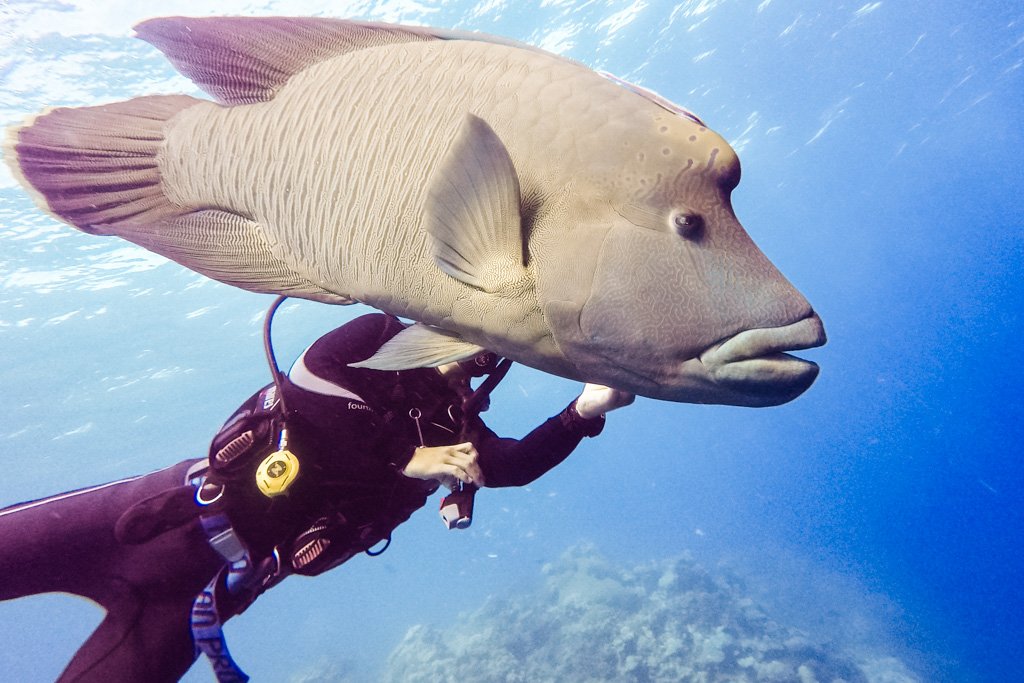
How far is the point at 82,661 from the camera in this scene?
9.23 feet

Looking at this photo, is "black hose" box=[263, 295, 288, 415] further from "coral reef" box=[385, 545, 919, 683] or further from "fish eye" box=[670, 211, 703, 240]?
"coral reef" box=[385, 545, 919, 683]

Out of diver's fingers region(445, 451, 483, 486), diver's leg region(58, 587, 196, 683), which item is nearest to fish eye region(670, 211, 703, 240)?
diver's fingers region(445, 451, 483, 486)

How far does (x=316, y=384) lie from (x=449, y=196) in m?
2.05

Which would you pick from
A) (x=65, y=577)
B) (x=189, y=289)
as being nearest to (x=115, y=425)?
(x=189, y=289)

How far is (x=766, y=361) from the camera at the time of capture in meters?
1.22

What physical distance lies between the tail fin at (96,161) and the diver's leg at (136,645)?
236 centimetres

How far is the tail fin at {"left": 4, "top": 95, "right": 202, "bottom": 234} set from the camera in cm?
198

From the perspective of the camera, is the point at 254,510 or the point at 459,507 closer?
the point at 459,507

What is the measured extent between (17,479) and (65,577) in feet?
137

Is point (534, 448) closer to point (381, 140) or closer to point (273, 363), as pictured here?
point (273, 363)

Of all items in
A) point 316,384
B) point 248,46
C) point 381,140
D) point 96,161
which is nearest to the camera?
point 381,140

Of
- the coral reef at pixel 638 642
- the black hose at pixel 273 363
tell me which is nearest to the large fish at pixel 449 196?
the black hose at pixel 273 363

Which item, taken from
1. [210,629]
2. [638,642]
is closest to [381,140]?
[210,629]

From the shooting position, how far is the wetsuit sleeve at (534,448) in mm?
3061
